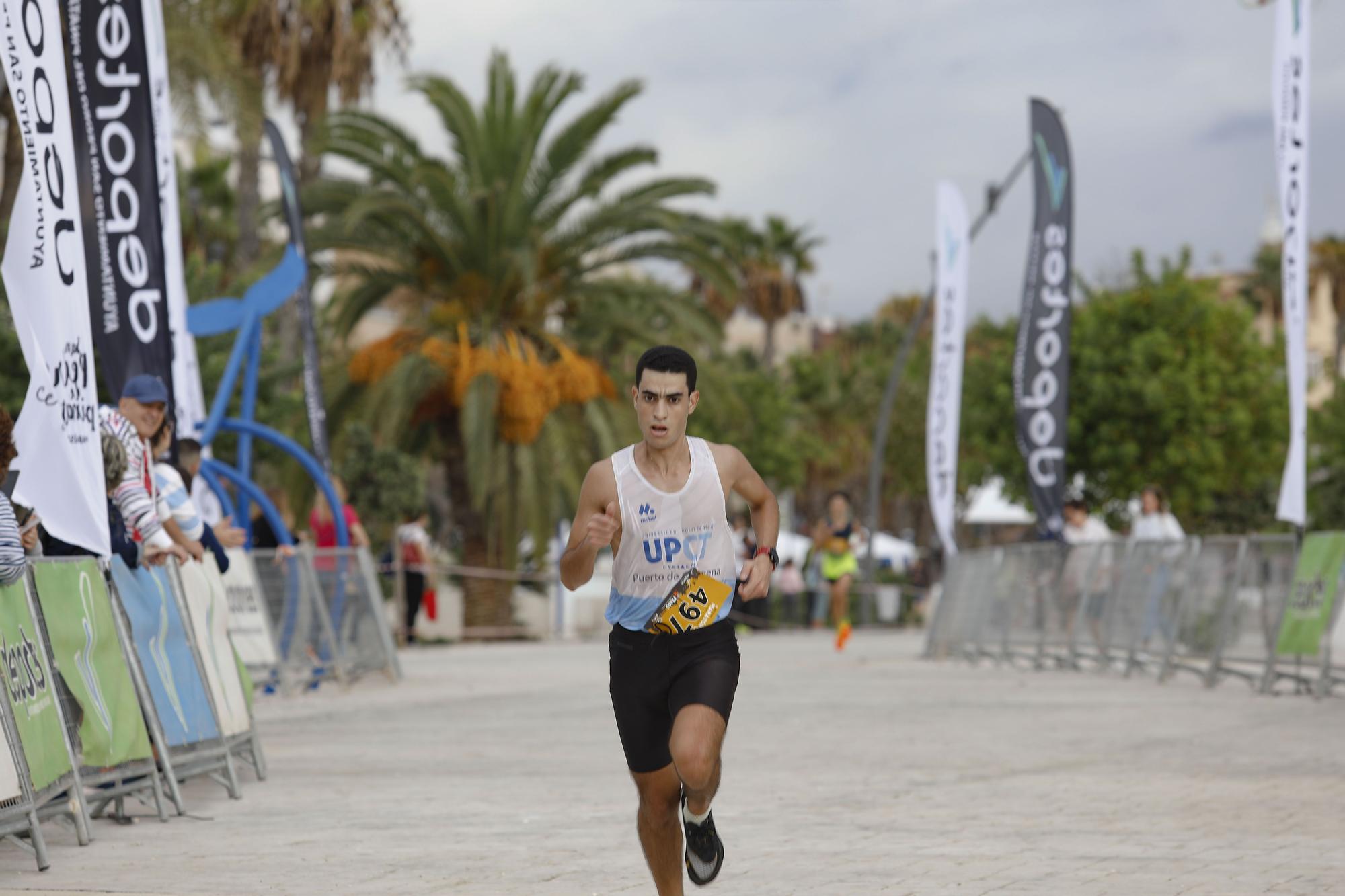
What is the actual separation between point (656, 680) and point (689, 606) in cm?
23

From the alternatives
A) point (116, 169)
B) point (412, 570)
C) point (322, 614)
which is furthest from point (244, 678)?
point (412, 570)

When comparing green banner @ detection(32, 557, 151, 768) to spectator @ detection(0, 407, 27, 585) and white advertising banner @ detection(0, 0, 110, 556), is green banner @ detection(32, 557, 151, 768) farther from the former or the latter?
white advertising banner @ detection(0, 0, 110, 556)

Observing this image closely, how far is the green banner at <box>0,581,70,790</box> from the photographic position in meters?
7.05

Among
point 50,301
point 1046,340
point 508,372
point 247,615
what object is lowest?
point 247,615

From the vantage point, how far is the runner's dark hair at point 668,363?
5.71 meters

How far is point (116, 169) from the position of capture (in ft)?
38.8

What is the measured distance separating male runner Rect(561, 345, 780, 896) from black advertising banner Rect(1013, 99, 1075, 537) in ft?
50.0

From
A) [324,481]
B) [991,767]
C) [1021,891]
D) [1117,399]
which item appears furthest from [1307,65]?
[1117,399]

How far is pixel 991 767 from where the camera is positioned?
1066cm

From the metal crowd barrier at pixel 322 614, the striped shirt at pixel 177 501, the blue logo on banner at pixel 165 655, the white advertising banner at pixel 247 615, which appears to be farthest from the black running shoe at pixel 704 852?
the metal crowd barrier at pixel 322 614

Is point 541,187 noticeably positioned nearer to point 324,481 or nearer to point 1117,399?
point 324,481

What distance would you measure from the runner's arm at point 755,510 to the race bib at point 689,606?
11 cm

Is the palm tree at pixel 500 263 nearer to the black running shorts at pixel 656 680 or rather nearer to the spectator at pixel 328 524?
the spectator at pixel 328 524

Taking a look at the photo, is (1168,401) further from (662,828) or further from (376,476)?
(662,828)
